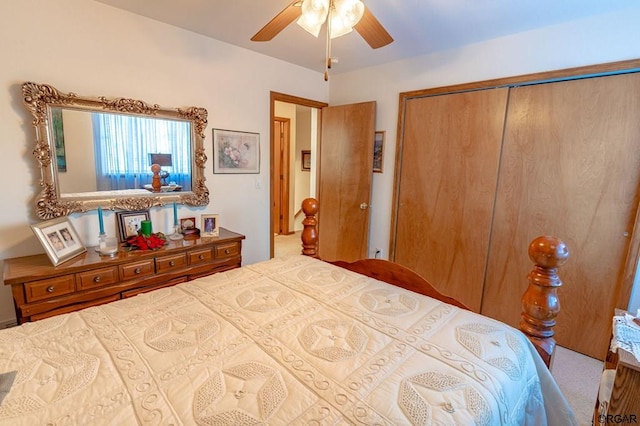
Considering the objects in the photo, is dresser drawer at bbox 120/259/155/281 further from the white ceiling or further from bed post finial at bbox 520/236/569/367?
bed post finial at bbox 520/236/569/367

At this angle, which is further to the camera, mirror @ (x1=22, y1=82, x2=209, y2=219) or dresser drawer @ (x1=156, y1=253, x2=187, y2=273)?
dresser drawer @ (x1=156, y1=253, x2=187, y2=273)

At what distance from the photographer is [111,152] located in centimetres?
221

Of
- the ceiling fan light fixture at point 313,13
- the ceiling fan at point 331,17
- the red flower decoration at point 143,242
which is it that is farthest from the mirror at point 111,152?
the ceiling fan light fixture at point 313,13

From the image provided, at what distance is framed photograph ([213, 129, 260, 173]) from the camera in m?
2.78

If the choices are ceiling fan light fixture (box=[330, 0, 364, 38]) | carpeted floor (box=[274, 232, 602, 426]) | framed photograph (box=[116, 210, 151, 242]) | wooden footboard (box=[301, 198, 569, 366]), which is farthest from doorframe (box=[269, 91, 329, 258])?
carpeted floor (box=[274, 232, 602, 426])

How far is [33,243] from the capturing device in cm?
198

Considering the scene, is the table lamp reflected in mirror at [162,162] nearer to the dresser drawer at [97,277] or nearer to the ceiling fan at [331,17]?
the dresser drawer at [97,277]

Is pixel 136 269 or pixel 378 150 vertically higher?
pixel 378 150

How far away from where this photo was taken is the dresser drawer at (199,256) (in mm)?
2328

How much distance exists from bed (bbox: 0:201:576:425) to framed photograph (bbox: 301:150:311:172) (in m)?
A: 4.55

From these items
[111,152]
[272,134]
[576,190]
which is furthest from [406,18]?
[111,152]

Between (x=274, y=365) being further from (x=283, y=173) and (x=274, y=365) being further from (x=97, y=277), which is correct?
(x=283, y=173)

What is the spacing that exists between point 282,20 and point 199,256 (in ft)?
5.72

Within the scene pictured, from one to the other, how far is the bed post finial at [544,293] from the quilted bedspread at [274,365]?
12cm
